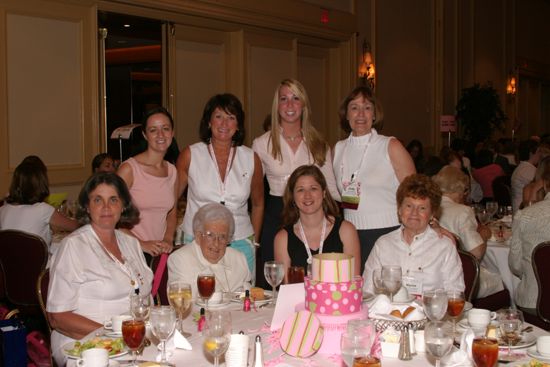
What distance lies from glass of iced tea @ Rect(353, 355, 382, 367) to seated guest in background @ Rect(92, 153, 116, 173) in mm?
4697

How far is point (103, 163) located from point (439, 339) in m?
4.89

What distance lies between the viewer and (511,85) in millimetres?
17766

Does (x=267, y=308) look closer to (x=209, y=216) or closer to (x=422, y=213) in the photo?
(x=209, y=216)

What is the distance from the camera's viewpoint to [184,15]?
8148 millimetres

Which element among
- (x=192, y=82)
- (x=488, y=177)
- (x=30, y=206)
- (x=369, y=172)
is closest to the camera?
(x=369, y=172)

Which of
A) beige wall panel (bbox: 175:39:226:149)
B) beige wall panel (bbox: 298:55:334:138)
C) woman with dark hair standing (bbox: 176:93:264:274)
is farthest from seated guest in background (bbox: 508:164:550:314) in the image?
beige wall panel (bbox: 298:55:334:138)

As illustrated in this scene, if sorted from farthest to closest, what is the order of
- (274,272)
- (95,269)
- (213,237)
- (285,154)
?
1. (285,154)
2. (213,237)
3. (274,272)
4. (95,269)

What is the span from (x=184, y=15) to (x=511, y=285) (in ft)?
15.7

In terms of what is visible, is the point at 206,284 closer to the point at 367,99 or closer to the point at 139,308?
the point at 139,308

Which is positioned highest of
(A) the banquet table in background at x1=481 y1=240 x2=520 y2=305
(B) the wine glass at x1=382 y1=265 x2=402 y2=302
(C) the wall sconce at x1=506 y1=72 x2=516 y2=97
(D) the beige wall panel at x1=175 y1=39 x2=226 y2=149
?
(C) the wall sconce at x1=506 y1=72 x2=516 y2=97

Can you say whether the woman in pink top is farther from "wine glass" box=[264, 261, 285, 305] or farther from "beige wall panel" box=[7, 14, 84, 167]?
"beige wall panel" box=[7, 14, 84, 167]

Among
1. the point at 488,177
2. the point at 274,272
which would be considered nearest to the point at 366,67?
the point at 488,177

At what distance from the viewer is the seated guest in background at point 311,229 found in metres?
3.83

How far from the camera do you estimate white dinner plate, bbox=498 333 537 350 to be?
98.7 inches
